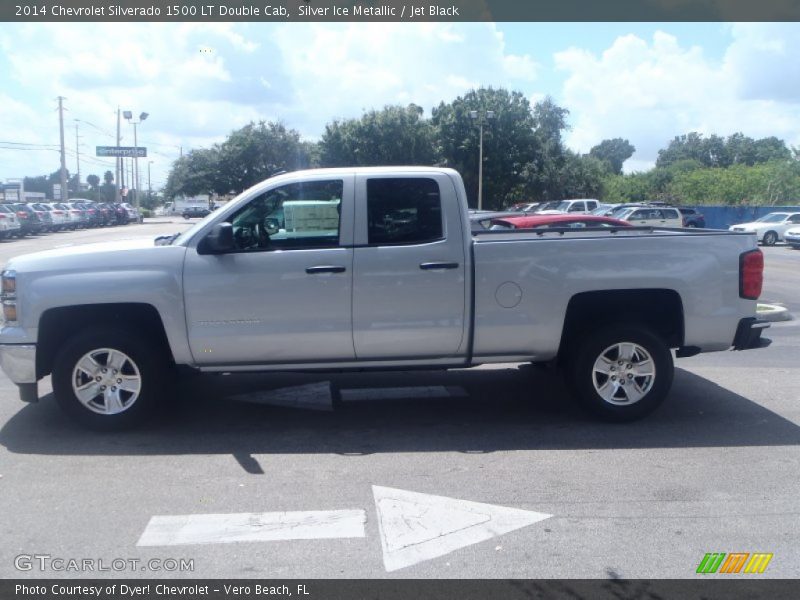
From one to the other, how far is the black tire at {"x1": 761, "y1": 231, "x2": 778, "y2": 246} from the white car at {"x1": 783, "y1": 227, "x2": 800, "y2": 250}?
2.19 meters

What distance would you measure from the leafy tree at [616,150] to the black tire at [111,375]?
139542 mm

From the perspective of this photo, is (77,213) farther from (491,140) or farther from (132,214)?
(491,140)

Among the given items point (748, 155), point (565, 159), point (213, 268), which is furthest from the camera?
point (748, 155)

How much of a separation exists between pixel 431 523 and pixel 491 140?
45694 millimetres

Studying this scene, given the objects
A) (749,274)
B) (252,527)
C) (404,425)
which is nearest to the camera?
(252,527)

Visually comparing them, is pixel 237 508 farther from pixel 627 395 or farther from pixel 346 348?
pixel 627 395

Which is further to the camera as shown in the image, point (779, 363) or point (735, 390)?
point (779, 363)

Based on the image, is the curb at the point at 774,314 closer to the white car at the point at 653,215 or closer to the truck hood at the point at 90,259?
the truck hood at the point at 90,259

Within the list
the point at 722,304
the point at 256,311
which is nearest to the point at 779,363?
the point at 722,304

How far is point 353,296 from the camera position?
6.52 meters

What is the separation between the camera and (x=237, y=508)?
5129 millimetres

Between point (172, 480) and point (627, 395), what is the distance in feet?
12.2

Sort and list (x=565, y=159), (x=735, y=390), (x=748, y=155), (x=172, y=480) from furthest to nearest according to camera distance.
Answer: (x=748, y=155)
(x=565, y=159)
(x=735, y=390)
(x=172, y=480)

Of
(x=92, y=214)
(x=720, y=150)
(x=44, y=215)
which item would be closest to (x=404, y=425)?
(x=44, y=215)
